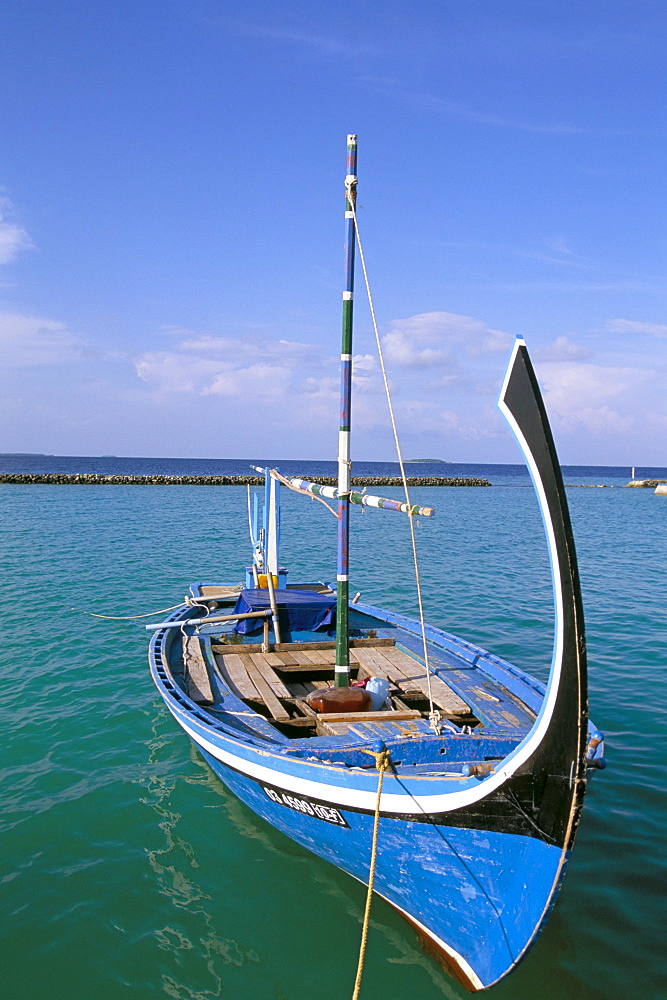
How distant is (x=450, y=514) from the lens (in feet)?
183

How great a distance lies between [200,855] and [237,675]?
2577 millimetres

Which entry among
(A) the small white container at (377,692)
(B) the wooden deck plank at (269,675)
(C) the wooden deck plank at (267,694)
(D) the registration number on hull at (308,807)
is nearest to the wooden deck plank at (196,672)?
(C) the wooden deck plank at (267,694)

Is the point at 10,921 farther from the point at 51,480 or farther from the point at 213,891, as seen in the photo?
the point at 51,480

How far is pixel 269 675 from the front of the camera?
10.2 meters

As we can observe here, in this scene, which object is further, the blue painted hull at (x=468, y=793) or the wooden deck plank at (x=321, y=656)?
the wooden deck plank at (x=321, y=656)

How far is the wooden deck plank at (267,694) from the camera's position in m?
8.73

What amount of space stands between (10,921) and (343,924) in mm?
3413

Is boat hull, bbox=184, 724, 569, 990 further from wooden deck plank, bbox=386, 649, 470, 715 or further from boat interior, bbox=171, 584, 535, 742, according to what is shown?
wooden deck plank, bbox=386, 649, 470, 715

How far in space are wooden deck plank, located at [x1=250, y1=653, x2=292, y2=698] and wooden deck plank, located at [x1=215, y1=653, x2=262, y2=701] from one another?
0.71ft

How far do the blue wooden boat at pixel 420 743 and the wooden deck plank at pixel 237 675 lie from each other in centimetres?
3

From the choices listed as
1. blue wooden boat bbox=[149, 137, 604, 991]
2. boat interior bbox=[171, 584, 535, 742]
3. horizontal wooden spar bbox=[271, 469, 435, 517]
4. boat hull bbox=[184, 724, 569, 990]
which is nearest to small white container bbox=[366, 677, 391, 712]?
blue wooden boat bbox=[149, 137, 604, 991]

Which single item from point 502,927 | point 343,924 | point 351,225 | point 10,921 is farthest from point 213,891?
point 351,225

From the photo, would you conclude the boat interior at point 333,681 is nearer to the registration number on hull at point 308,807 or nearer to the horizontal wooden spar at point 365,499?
the registration number on hull at point 308,807

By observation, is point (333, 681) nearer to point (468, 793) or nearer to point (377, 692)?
point (377, 692)
